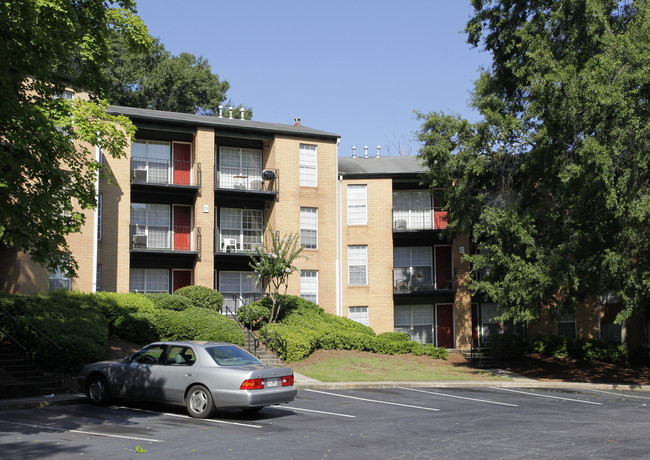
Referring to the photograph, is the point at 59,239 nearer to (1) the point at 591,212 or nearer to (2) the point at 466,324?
(1) the point at 591,212

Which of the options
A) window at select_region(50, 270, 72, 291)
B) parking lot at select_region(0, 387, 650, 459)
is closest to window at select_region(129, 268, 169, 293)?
window at select_region(50, 270, 72, 291)

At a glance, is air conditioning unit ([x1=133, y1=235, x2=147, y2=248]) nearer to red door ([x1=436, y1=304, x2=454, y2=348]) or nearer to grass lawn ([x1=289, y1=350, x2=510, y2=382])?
grass lawn ([x1=289, y1=350, x2=510, y2=382])

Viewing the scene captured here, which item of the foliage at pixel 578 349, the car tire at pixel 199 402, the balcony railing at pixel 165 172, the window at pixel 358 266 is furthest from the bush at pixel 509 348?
the car tire at pixel 199 402

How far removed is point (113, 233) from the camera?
90.6 ft

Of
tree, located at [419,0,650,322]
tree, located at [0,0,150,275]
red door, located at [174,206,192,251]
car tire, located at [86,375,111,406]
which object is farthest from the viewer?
red door, located at [174,206,192,251]

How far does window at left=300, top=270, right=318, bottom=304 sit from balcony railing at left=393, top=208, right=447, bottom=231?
Result: 4.94 m

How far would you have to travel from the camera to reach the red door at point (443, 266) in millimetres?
33719

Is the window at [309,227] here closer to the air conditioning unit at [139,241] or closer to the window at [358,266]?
the window at [358,266]

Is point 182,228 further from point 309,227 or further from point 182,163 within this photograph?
point 309,227

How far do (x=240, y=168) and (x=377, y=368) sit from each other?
42.3 ft

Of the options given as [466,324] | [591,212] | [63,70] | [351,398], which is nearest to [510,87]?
[591,212]

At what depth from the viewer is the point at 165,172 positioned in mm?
30750

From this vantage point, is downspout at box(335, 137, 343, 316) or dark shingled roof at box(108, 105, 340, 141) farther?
downspout at box(335, 137, 343, 316)

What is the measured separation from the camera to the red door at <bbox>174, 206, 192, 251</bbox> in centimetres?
3088
